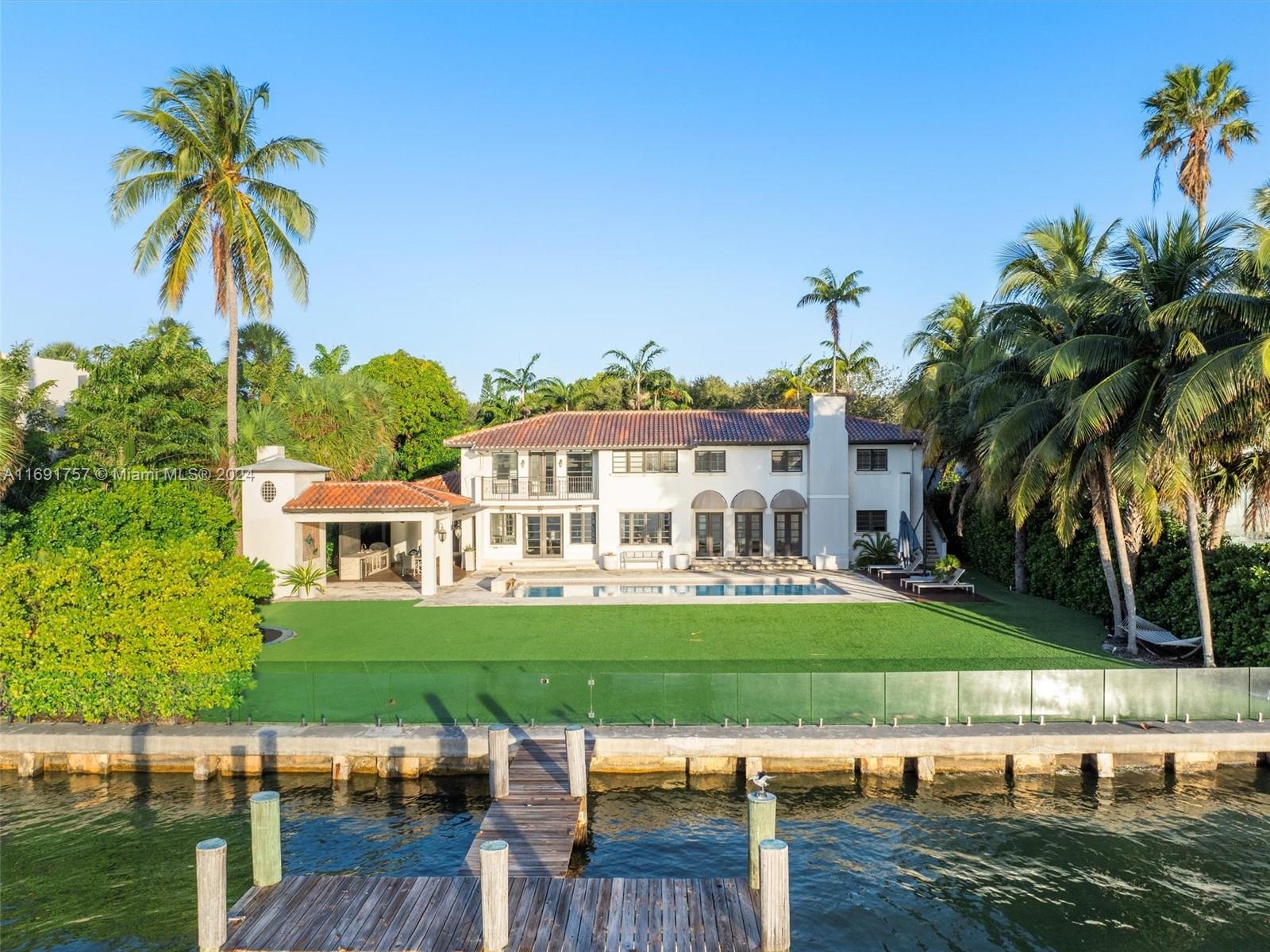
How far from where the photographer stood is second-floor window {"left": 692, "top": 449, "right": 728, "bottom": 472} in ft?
116

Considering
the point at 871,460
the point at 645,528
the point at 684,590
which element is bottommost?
the point at 684,590

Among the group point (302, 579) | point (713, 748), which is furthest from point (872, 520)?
point (302, 579)

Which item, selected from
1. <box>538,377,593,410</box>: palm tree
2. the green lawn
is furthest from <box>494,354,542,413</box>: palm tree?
the green lawn

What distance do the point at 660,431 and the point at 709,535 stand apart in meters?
5.36

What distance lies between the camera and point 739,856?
40.3 ft

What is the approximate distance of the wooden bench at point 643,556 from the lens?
34.8m

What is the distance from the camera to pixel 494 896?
888 centimetres

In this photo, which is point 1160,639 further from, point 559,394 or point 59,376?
point 59,376

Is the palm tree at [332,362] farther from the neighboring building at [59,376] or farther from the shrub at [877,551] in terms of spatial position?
the shrub at [877,551]

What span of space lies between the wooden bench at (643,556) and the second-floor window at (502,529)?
17.2ft

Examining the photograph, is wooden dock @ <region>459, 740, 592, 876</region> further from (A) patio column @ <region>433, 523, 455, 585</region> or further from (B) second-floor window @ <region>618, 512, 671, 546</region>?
(B) second-floor window @ <region>618, 512, 671, 546</region>

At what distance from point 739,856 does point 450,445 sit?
87.3 ft

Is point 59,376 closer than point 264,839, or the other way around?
point 264,839

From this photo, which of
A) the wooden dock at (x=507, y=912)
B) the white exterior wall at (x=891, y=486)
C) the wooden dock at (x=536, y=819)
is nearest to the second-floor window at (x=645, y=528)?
the white exterior wall at (x=891, y=486)
